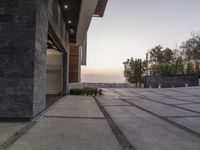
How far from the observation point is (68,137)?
15.7 ft

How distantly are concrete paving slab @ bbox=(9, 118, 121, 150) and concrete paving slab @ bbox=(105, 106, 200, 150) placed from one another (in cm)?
41

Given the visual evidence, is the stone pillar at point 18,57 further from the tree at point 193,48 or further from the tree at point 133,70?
the tree at point 193,48

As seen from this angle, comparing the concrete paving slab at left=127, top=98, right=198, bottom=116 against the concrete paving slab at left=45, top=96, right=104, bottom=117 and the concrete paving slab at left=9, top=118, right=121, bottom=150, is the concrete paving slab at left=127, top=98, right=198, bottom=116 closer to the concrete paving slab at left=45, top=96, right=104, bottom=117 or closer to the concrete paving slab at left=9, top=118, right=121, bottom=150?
the concrete paving slab at left=45, top=96, right=104, bottom=117

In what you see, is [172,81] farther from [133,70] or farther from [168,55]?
[168,55]

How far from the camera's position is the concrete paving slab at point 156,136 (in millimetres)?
4301

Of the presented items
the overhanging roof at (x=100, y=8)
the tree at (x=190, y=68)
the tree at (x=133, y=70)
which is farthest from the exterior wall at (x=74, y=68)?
the tree at (x=133, y=70)

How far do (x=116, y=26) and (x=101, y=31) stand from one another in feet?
5.32

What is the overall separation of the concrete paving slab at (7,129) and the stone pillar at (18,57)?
1.52 ft

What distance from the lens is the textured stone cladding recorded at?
1177 inches

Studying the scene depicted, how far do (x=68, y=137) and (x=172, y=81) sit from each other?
28.5 m

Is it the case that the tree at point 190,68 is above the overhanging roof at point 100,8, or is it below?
below

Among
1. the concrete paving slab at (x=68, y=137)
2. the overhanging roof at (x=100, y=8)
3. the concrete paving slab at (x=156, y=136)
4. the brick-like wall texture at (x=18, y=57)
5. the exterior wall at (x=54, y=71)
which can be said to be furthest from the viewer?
the exterior wall at (x=54, y=71)

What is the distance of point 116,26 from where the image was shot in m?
21.7

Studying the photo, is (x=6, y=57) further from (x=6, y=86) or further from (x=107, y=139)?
(x=107, y=139)
